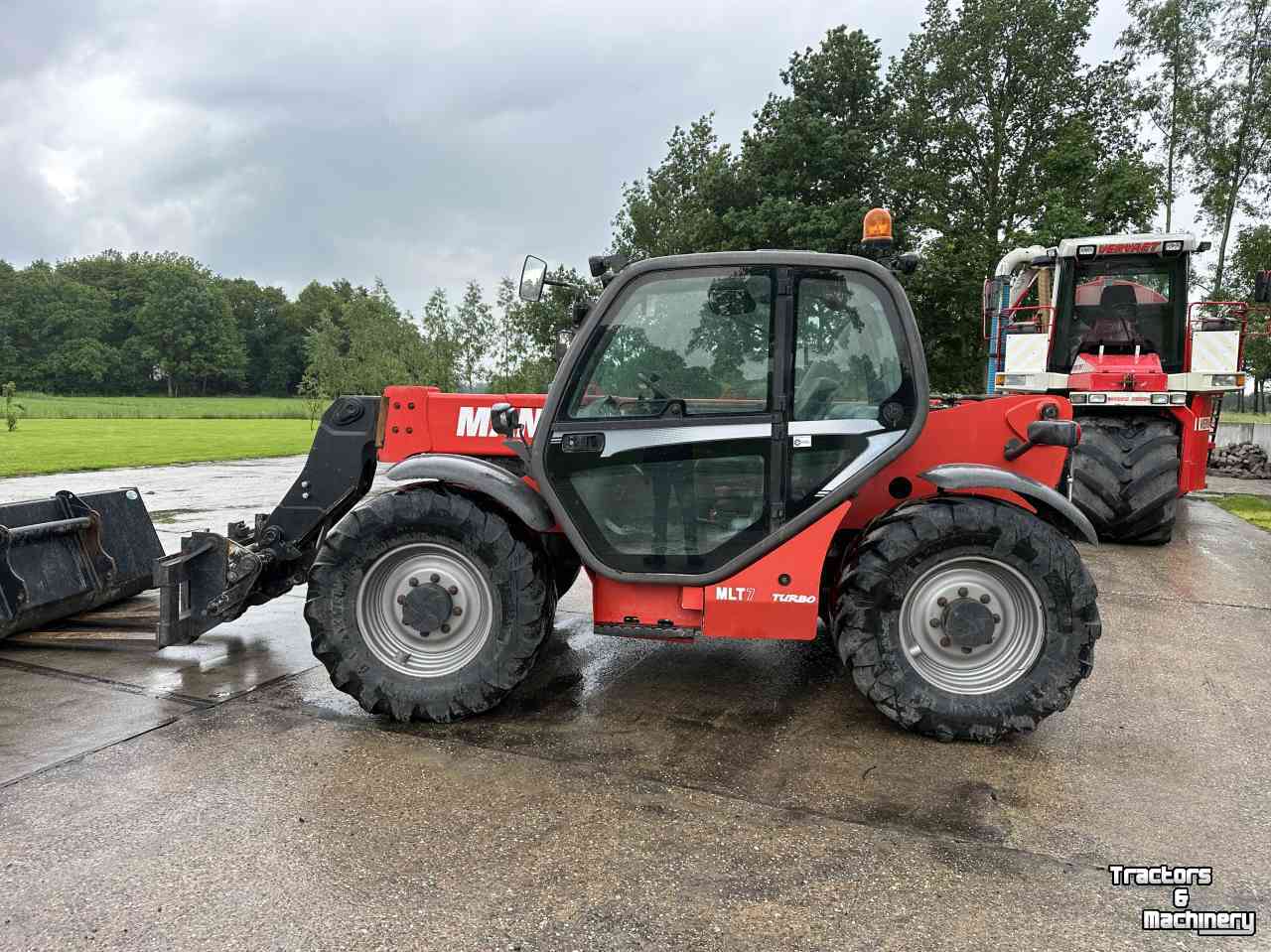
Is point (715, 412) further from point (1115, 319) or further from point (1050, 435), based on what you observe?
point (1115, 319)

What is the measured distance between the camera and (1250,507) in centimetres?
1155

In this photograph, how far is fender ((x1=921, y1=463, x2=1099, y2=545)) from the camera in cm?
364

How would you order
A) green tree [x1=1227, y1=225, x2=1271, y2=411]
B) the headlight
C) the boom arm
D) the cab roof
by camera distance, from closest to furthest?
the boom arm → the headlight → the cab roof → green tree [x1=1227, y1=225, x2=1271, y2=411]

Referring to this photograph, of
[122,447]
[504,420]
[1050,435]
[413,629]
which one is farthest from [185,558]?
[122,447]

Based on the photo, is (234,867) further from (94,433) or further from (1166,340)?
(94,433)

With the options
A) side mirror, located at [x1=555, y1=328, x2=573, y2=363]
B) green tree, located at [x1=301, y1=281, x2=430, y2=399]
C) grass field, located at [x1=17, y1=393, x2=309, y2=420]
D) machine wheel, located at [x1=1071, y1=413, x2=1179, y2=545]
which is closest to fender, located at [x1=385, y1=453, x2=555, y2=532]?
side mirror, located at [x1=555, y1=328, x2=573, y2=363]

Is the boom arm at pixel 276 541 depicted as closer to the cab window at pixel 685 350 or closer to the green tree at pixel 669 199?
the cab window at pixel 685 350

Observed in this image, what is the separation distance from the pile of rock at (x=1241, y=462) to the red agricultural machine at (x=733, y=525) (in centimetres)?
1624

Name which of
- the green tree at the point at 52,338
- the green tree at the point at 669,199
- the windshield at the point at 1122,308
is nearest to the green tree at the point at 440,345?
the green tree at the point at 669,199

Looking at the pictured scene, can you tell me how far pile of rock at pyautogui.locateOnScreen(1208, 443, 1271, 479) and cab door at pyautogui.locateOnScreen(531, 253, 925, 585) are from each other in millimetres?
16685

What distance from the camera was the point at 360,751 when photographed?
3.50 m

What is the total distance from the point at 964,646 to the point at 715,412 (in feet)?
4.78

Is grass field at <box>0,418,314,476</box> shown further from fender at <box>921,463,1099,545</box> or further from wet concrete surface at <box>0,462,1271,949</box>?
fender at <box>921,463,1099,545</box>

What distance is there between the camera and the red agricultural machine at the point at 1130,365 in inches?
315
